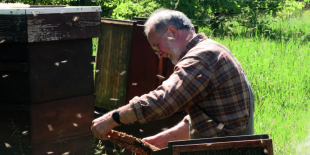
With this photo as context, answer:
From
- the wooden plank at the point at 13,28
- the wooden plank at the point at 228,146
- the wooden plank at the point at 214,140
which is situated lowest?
the wooden plank at the point at 228,146

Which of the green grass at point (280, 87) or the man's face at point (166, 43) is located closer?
the man's face at point (166, 43)

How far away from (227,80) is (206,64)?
18 centimetres

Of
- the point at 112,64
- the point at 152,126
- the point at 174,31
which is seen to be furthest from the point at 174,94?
the point at 112,64

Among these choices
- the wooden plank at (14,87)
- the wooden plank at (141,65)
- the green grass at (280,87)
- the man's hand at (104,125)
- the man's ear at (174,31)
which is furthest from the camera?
the green grass at (280,87)

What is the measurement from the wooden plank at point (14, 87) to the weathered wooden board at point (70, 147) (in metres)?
0.39

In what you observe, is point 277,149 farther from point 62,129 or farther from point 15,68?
point 15,68

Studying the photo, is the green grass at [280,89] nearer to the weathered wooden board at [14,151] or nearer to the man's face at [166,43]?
the man's face at [166,43]

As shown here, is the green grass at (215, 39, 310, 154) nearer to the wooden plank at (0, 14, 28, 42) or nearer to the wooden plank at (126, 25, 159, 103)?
the wooden plank at (126, 25, 159, 103)

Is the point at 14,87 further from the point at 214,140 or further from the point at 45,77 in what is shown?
the point at 214,140

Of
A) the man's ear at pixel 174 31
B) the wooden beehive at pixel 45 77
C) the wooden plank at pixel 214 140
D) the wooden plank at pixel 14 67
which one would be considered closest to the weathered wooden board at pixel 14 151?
the wooden beehive at pixel 45 77

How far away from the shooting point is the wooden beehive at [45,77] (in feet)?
10.3

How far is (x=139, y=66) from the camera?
13.0 feet

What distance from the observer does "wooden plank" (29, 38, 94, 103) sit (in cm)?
322

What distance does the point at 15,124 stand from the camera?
130 inches
